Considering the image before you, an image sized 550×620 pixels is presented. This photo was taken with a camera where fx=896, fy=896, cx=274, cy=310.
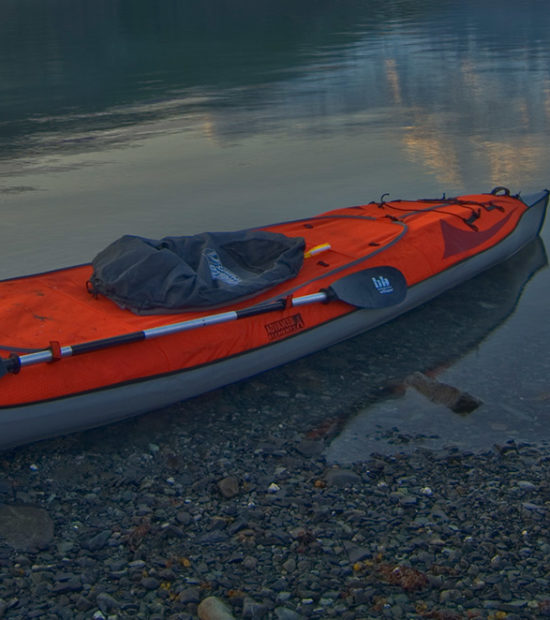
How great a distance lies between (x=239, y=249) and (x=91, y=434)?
84.7 inches

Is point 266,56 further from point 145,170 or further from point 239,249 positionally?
point 239,249

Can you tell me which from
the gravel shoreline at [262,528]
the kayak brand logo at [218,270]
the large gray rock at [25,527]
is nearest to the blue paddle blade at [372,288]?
the kayak brand logo at [218,270]

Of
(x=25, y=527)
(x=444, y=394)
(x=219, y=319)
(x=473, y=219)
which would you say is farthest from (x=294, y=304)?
(x=473, y=219)

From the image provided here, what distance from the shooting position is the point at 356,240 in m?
7.55

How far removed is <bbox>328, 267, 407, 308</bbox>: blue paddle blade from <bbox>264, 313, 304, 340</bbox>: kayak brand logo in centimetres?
36

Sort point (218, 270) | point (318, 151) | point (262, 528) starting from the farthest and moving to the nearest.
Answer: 1. point (318, 151)
2. point (218, 270)
3. point (262, 528)

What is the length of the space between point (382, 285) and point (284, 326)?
1.04 m

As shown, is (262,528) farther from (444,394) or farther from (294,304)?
(294,304)

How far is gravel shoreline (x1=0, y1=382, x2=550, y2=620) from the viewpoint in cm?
411

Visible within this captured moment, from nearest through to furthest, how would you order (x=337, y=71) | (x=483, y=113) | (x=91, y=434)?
1. (x=91, y=434)
2. (x=483, y=113)
3. (x=337, y=71)

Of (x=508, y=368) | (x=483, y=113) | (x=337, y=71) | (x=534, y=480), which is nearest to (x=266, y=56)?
(x=337, y=71)

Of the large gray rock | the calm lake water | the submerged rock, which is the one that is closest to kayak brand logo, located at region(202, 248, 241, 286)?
the calm lake water

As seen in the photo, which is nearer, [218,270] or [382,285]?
[218,270]

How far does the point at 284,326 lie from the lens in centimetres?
634
